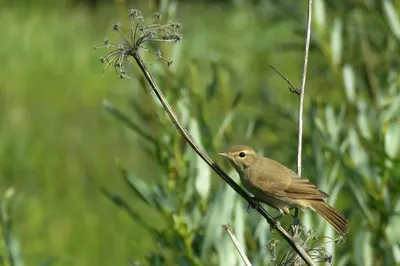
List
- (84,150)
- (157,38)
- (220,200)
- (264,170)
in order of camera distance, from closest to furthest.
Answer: (157,38) → (264,170) → (220,200) → (84,150)

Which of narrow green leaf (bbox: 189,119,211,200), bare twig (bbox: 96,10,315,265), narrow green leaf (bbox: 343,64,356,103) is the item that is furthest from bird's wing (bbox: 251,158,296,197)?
narrow green leaf (bbox: 343,64,356,103)

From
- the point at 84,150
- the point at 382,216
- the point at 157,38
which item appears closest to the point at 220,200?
the point at 382,216

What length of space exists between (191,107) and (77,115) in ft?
20.0

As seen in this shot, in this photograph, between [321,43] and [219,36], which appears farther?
[219,36]

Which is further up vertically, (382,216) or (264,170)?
(264,170)

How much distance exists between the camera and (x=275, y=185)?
2383 millimetres

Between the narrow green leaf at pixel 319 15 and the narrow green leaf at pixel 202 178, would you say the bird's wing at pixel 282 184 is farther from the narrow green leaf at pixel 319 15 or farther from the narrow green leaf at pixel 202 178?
the narrow green leaf at pixel 319 15

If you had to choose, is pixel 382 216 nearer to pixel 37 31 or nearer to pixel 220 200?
pixel 220 200

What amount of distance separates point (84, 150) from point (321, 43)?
4.60 m

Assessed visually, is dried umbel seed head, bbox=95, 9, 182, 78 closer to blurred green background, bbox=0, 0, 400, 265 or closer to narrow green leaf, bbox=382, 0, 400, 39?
blurred green background, bbox=0, 0, 400, 265

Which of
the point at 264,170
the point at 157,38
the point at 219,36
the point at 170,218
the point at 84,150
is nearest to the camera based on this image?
the point at 157,38

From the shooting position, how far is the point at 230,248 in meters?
2.48

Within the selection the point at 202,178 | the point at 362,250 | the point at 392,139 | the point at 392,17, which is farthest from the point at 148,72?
the point at 392,17

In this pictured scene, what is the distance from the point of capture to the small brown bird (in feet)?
7.74
